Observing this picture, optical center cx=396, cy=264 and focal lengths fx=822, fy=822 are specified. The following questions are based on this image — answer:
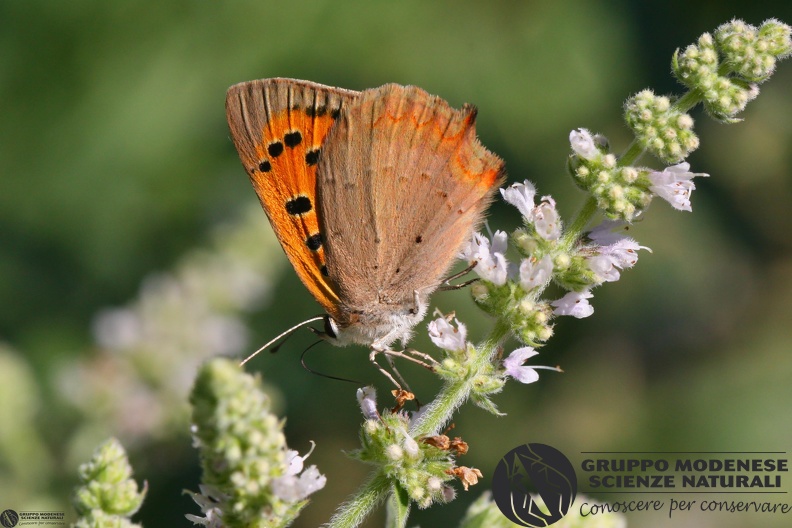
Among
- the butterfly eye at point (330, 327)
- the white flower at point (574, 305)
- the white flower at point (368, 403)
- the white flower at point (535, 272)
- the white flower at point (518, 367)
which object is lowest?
the white flower at point (368, 403)

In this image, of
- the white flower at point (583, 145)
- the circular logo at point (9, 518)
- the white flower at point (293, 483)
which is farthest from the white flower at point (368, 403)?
the circular logo at point (9, 518)

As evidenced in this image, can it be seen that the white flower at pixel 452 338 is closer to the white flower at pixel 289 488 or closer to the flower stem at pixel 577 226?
the flower stem at pixel 577 226

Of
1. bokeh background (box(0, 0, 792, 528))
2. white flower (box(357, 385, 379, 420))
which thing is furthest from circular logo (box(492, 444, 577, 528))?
bokeh background (box(0, 0, 792, 528))

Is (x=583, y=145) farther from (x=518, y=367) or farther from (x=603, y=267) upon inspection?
(x=518, y=367)

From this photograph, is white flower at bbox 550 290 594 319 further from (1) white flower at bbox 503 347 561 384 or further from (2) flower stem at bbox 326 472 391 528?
(2) flower stem at bbox 326 472 391 528

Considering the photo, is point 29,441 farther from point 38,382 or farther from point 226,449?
point 226,449

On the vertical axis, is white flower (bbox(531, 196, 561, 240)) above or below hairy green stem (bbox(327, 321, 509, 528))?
above

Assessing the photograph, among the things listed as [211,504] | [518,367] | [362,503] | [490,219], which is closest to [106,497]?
[211,504]

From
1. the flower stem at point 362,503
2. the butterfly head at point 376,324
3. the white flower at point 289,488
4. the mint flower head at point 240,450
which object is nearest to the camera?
the mint flower head at point 240,450
